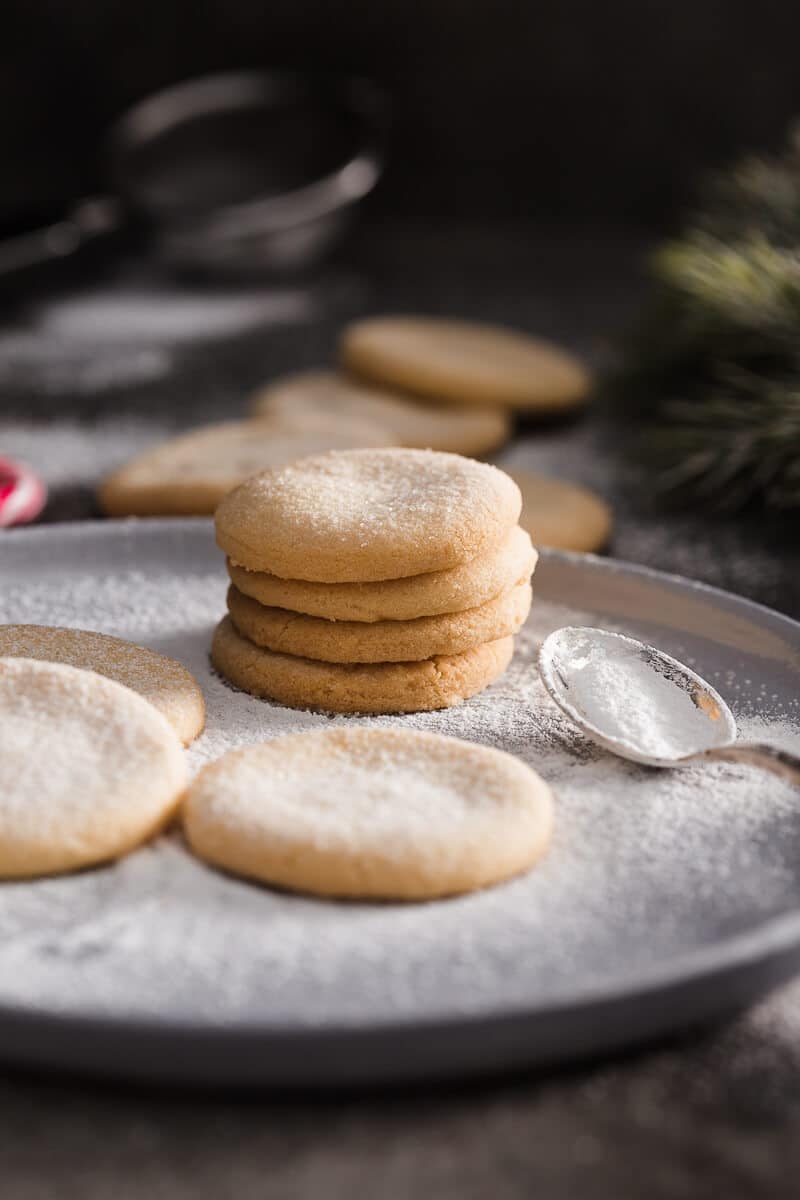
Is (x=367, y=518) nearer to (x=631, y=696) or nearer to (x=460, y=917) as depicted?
(x=631, y=696)

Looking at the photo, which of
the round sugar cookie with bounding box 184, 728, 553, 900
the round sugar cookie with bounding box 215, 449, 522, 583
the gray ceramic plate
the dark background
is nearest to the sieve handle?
the dark background

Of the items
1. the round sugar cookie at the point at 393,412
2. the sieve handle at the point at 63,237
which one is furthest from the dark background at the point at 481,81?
the round sugar cookie at the point at 393,412

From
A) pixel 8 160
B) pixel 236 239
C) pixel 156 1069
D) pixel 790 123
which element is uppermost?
pixel 790 123

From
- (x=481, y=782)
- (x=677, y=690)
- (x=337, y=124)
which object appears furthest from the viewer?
(x=337, y=124)

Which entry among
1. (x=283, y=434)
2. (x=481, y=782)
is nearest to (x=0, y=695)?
(x=481, y=782)

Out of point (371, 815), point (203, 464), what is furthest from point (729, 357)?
point (371, 815)

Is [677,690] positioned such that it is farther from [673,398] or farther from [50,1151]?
[673,398]
